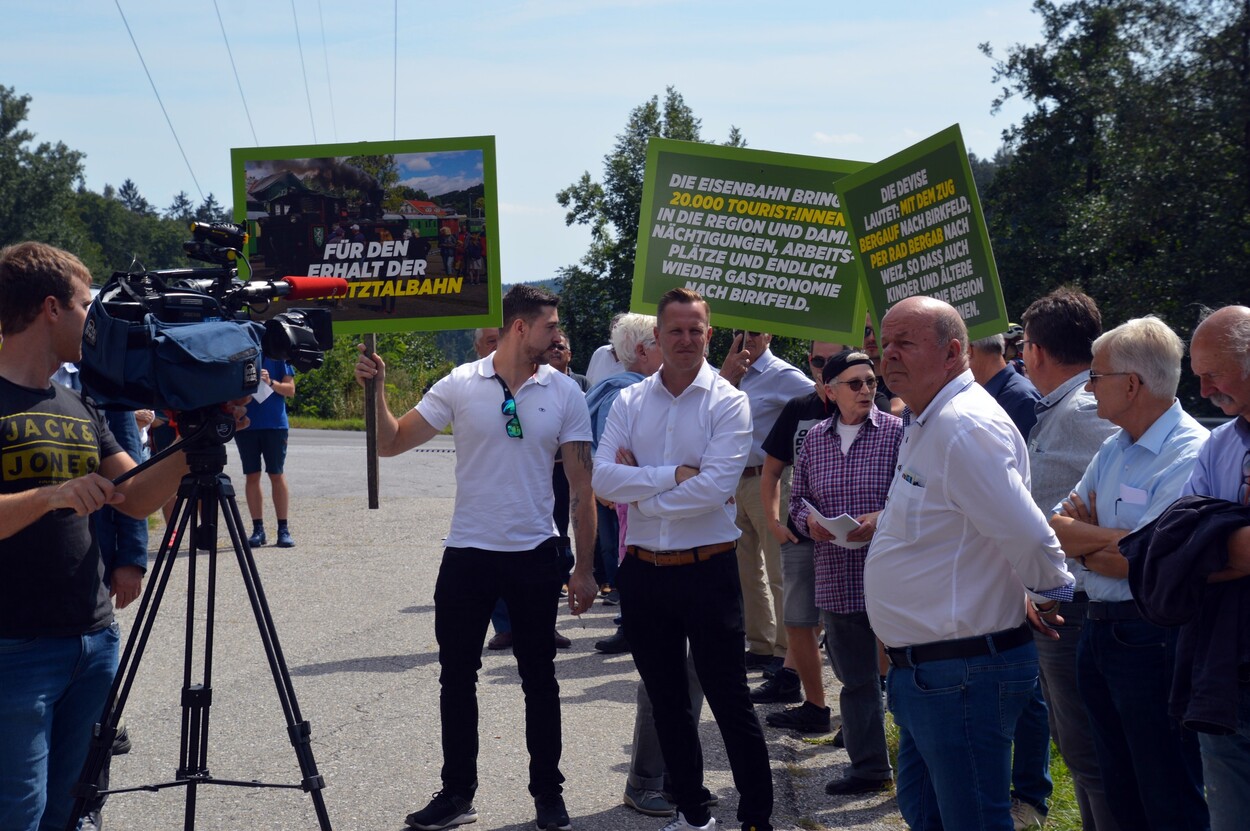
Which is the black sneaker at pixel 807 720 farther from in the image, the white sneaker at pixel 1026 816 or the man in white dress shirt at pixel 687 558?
the man in white dress shirt at pixel 687 558

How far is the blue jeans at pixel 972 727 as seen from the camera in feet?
12.1

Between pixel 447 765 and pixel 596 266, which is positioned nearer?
pixel 447 765

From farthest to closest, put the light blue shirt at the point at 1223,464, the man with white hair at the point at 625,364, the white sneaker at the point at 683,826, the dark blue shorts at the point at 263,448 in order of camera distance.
→ the dark blue shorts at the point at 263,448, the man with white hair at the point at 625,364, the white sneaker at the point at 683,826, the light blue shirt at the point at 1223,464

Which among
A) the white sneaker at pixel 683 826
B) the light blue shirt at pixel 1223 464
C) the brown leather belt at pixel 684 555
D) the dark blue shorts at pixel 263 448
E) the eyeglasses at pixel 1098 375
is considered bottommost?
the white sneaker at pixel 683 826

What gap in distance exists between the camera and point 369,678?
25.3 feet

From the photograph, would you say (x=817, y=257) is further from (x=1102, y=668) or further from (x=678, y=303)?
(x=1102, y=668)

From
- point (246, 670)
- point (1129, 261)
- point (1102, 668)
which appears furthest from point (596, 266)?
point (1102, 668)

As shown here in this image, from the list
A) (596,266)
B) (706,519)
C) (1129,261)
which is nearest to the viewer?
(706,519)

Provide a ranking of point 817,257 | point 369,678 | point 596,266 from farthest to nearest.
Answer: point 596,266
point 369,678
point 817,257

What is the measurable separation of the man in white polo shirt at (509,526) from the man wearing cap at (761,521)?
223cm

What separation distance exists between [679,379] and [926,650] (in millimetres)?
1876

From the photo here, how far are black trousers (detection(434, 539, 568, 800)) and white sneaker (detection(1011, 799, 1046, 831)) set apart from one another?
1.97 meters

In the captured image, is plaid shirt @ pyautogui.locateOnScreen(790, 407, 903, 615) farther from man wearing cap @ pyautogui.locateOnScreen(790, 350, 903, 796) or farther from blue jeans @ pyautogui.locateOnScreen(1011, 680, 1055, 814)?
blue jeans @ pyautogui.locateOnScreen(1011, 680, 1055, 814)

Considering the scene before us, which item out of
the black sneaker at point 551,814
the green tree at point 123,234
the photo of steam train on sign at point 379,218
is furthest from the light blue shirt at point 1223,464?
the green tree at point 123,234
